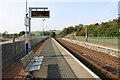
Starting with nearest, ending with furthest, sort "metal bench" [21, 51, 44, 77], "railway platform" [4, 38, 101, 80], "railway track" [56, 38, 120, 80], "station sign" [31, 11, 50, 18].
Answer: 1. "metal bench" [21, 51, 44, 77]
2. "railway platform" [4, 38, 101, 80]
3. "railway track" [56, 38, 120, 80]
4. "station sign" [31, 11, 50, 18]

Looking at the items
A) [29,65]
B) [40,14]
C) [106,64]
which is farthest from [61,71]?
[40,14]

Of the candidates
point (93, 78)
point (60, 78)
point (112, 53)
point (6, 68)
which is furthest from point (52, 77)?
point (112, 53)

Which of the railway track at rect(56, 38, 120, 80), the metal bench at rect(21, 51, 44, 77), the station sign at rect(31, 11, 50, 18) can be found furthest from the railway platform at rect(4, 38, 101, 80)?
the station sign at rect(31, 11, 50, 18)

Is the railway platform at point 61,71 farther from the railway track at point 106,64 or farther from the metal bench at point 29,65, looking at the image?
the railway track at point 106,64

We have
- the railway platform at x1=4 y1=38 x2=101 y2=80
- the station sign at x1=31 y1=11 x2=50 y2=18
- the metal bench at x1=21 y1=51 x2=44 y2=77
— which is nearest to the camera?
the metal bench at x1=21 y1=51 x2=44 y2=77

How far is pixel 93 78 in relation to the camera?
7.41 metres

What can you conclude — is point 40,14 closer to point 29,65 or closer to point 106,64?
point 106,64

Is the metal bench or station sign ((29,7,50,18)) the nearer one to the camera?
the metal bench

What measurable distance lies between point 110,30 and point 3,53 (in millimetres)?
42003

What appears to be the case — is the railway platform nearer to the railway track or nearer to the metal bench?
the metal bench

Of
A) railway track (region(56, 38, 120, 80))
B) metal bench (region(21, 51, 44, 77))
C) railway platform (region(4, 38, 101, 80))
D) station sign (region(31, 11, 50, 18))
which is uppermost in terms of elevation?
station sign (region(31, 11, 50, 18))

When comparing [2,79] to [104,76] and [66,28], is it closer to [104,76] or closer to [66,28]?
[104,76]

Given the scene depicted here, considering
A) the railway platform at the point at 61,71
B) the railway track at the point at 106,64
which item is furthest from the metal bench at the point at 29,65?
the railway track at the point at 106,64

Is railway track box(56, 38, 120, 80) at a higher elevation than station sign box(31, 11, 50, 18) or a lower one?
lower
